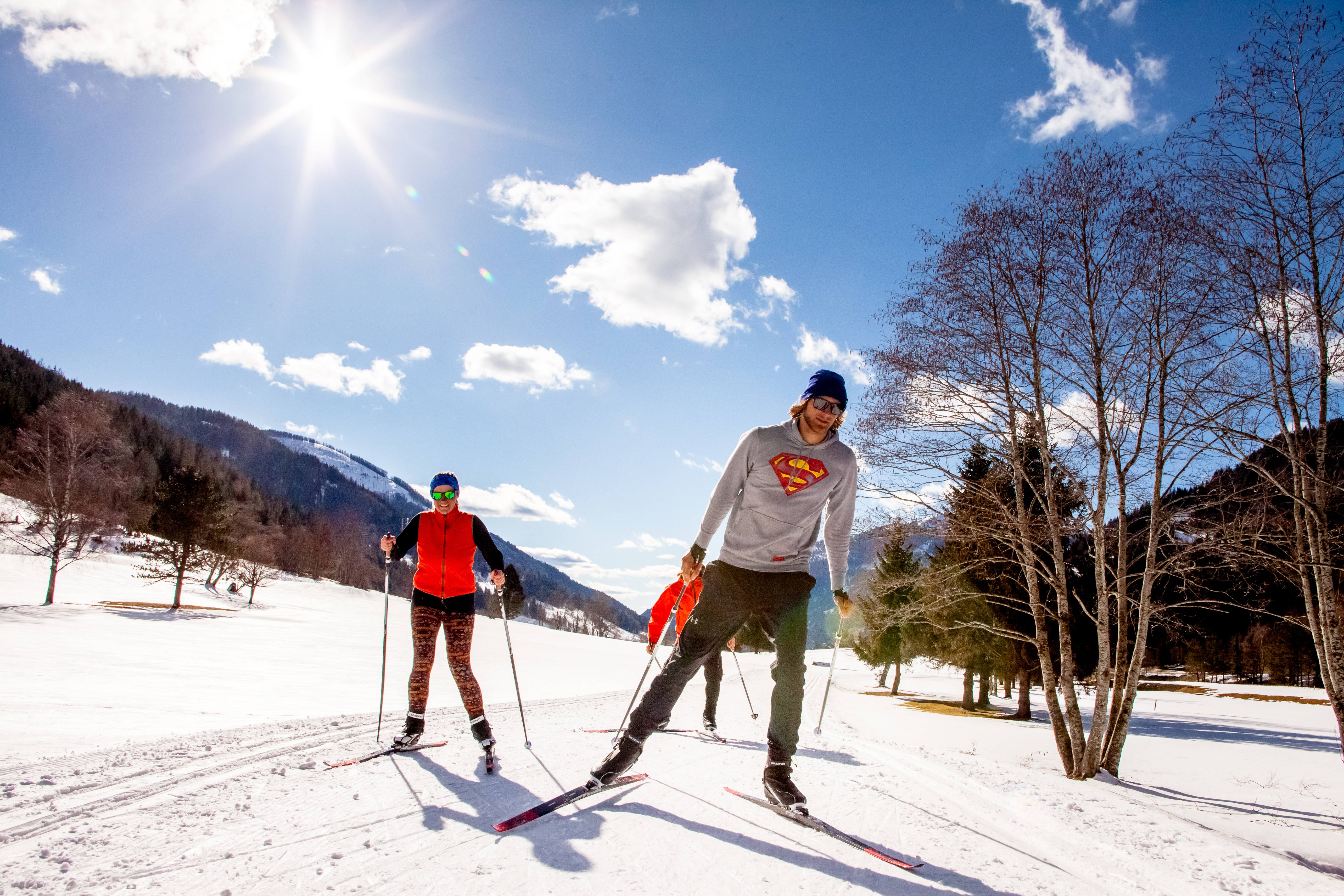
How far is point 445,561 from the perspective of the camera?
4340 mm

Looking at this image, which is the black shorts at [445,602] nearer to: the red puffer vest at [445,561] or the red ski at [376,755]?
the red puffer vest at [445,561]

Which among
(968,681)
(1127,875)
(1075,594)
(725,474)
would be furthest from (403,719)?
(968,681)

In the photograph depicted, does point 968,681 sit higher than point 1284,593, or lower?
lower

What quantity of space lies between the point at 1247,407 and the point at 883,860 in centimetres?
761

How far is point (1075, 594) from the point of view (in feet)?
25.4

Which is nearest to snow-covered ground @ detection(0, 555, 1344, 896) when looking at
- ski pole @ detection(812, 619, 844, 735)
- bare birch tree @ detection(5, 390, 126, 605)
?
ski pole @ detection(812, 619, 844, 735)

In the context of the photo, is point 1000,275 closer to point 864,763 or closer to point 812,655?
point 864,763

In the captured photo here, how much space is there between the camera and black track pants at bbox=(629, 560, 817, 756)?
3.13 meters

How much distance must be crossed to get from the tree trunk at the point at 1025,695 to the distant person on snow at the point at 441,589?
972 inches

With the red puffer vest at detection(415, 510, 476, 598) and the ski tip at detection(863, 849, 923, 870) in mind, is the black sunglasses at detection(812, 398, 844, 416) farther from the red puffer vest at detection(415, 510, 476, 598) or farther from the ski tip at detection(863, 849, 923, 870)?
the red puffer vest at detection(415, 510, 476, 598)

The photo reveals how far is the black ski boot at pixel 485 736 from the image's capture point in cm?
377

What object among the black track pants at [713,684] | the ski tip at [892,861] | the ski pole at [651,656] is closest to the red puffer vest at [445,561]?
the ski pole at [651,656]

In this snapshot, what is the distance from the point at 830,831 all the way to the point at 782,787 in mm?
379

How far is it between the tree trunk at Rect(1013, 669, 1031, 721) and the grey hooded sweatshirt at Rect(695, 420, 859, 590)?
2449 centimetres
